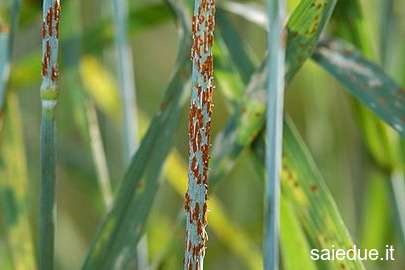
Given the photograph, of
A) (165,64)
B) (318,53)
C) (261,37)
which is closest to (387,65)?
(318,53)

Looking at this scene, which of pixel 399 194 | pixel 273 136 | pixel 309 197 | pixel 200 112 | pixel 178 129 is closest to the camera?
pixel 200 112

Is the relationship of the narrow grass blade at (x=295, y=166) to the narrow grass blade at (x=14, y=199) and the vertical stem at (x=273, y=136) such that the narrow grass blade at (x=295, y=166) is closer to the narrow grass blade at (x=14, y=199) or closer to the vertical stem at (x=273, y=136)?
the vertical stem at (x=273, y=136)

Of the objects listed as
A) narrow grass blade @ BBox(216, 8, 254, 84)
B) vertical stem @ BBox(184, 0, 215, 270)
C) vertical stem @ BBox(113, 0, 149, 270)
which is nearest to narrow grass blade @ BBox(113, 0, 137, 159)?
vertical stem @ BBox(113, 0, 149, 270)

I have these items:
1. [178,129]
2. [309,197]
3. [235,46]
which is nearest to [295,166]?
[309,197]

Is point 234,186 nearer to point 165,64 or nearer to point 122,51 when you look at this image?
point 165,64

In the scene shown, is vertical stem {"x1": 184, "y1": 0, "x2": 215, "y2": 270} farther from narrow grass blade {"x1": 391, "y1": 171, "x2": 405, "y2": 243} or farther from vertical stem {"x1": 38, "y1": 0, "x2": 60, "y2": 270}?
narrow grass blade {"x1": 391, "y1": 171, "x2": 405, "y2": 243}

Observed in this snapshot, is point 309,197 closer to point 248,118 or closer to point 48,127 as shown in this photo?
point 248,118
